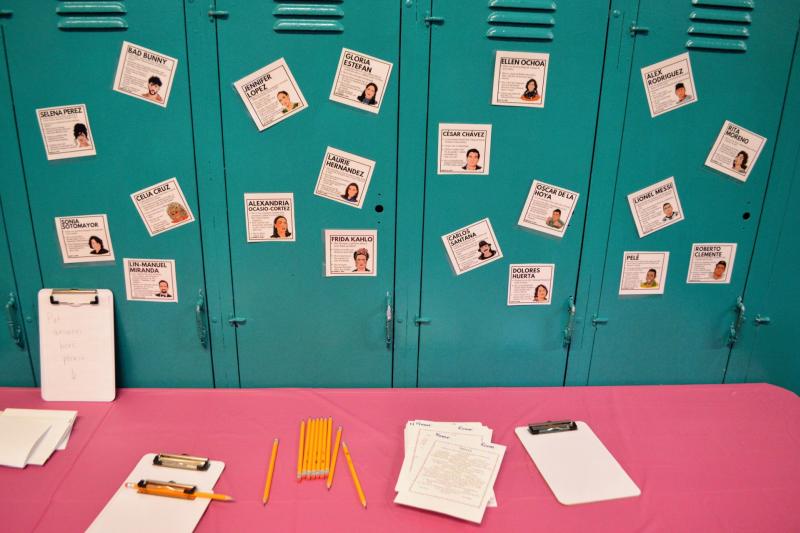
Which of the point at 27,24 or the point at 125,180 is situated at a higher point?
the point at 27,24

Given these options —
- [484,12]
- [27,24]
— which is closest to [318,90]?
[484,12]

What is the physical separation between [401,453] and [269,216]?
29.3 inches

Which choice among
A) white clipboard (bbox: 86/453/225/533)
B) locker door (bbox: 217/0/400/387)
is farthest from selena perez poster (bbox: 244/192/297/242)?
white clipboard (bbox: 86/453/225/533)

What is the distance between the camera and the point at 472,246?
1.49 m

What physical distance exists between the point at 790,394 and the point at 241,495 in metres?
1.67

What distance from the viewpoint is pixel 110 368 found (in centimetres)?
147

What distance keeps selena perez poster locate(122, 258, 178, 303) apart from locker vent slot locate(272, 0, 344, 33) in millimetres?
735

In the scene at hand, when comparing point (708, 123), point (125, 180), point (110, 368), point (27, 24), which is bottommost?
point (110, 368)

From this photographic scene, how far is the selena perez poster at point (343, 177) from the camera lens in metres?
1.40

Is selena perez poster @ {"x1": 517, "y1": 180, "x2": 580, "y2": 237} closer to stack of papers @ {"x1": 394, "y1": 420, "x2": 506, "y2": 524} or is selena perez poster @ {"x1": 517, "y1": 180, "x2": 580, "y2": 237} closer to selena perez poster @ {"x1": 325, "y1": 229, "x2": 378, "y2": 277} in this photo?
selena perez poster @ {"x1": 325, "y1": 229, "x2": 378, "y2": 277}

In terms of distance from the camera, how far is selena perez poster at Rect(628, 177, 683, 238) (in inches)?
58.7

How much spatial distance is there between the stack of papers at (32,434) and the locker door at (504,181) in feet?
3.28

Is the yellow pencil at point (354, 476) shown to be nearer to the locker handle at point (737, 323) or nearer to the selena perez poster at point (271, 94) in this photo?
the selena perez poster at point (271, 94)

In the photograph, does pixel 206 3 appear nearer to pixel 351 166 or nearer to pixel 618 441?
pixel 351 166
